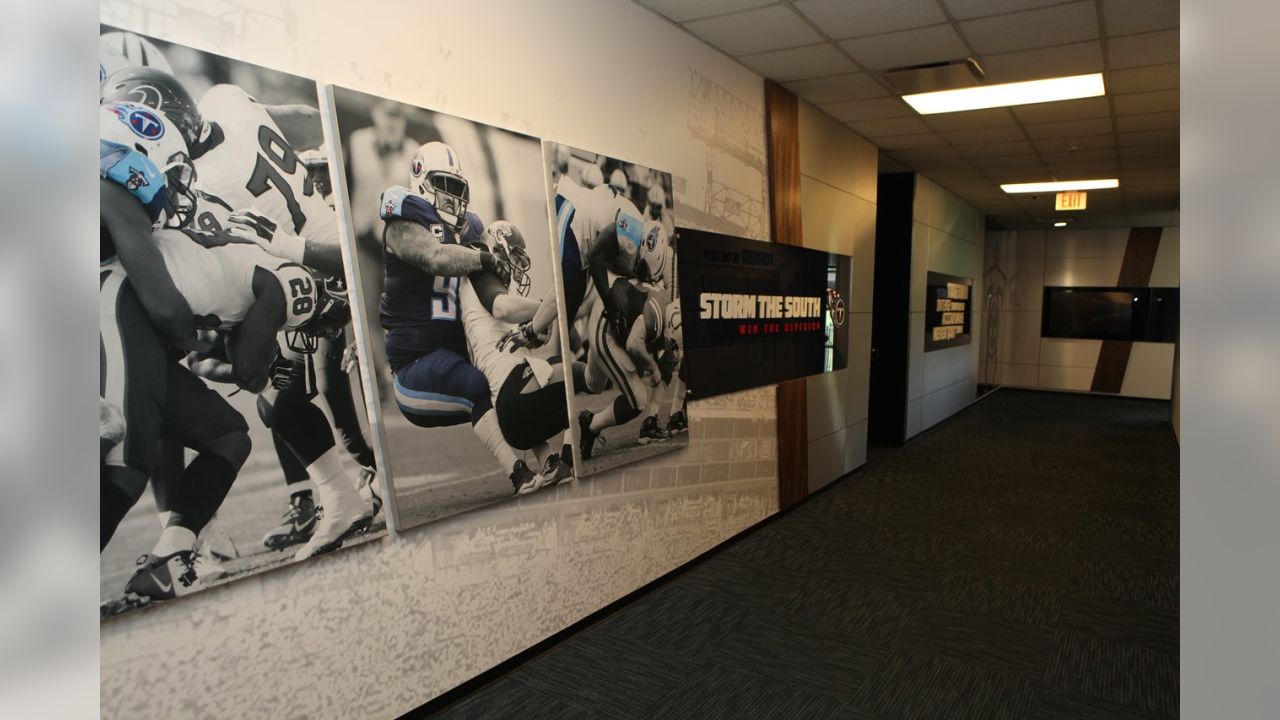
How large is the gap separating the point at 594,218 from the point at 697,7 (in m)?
1.22

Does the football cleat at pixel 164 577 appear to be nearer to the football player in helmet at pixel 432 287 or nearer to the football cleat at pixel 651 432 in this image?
the football player in helmet at pixel 432 287

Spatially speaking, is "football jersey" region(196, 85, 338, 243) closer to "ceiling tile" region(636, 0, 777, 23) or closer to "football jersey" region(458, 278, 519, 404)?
"football jersey" region(458, 278, 519, 404)

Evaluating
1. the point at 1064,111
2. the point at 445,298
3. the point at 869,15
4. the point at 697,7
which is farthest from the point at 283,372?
the point at 1064,111

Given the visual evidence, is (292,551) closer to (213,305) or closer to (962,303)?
(213,305)

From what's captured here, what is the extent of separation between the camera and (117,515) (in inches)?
75.3

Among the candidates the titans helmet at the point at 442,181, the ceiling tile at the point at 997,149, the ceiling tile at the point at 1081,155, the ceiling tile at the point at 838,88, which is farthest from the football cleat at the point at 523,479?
the ceiling tile at the point at 1081,155

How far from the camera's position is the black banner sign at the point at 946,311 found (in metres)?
8.78

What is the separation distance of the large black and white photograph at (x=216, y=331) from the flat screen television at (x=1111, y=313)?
12.9 metres

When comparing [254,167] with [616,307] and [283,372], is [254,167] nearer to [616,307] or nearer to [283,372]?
[283,372]

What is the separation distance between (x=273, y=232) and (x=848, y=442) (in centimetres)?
535

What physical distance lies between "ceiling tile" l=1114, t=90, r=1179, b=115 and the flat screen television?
26.0ft

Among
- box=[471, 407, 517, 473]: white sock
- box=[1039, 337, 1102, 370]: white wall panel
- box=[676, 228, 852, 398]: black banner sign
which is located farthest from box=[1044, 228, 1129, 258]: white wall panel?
box=[471, 407, 517, 473]: white sock

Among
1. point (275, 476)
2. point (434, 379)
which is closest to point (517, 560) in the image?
point (434, 379)

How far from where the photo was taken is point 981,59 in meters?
4.48
